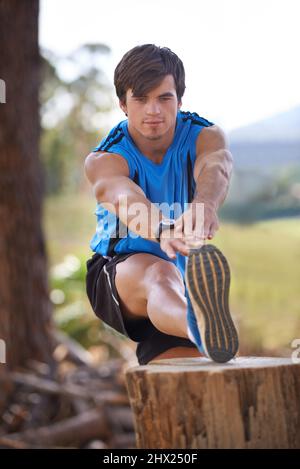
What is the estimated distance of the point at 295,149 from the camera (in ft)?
29.1

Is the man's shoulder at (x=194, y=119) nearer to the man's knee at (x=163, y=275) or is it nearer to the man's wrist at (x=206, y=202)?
the man's wrist at (x=206, y=202)

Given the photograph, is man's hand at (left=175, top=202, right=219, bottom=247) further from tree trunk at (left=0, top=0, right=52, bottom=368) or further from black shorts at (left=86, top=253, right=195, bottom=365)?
tree trunk at (left=0, top=0, right=52, bottom=368)

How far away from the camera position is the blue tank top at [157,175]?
9.42 feet

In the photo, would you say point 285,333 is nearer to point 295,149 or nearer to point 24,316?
point 295,149

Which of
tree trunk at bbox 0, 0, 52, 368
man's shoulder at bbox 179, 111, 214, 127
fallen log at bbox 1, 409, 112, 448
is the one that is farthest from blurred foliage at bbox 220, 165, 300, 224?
Answer: man's shoulder at bbox 179, 111, 214, 127

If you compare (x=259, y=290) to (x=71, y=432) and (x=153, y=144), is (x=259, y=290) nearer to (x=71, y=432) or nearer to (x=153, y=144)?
(x=71, y=432)

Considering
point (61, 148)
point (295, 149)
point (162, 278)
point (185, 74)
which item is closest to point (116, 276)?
point (162, 278)

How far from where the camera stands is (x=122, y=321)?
117 inches

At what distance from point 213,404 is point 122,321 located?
0.60 m

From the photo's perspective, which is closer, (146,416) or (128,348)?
(146,416)

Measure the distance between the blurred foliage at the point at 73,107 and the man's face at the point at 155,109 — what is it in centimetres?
542

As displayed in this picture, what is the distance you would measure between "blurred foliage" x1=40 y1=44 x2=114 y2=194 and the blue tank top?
207 inches

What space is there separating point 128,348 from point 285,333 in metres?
1.97

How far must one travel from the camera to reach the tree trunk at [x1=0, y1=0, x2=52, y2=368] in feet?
22.4
